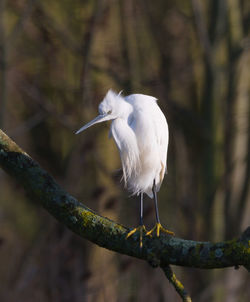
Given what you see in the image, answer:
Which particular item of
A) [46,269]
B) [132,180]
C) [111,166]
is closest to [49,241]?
[46,269]

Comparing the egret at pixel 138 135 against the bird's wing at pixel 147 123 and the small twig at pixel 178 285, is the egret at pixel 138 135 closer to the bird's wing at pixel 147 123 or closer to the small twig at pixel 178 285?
the bird's wing at pixel 147 123

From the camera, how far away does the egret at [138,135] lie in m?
2.60

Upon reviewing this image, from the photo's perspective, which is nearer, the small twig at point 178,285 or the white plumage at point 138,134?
the small twig at point 178,285

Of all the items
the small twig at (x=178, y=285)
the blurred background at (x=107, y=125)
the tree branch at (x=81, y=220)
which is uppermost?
the tree branch at (x=81, y=220)

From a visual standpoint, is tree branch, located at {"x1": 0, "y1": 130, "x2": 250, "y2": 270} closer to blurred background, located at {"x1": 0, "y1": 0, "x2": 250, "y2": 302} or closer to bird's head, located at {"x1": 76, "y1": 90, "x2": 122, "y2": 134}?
bird's head, located at {"x1": 76, "y1": 90, "x2": 122, "y2": 134}

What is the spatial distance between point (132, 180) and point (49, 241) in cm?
213

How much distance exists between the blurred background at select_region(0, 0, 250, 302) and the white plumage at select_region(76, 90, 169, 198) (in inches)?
65.3

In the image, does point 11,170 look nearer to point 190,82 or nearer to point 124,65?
point 124,65

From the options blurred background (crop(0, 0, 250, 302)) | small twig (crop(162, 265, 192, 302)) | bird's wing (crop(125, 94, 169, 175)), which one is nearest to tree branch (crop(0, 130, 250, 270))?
small twig (crop(162, 265, 192, 302))

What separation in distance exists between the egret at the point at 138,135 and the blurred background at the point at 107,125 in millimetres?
1650

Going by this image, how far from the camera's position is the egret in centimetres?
260

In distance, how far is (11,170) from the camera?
6.77 ft

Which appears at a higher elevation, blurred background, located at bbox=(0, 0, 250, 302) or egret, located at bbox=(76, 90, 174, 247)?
egret, located at bbox=(76, 90, 174, 247)

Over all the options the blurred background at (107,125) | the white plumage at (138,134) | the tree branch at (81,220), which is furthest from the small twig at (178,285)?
the blurred background at (107,125)
